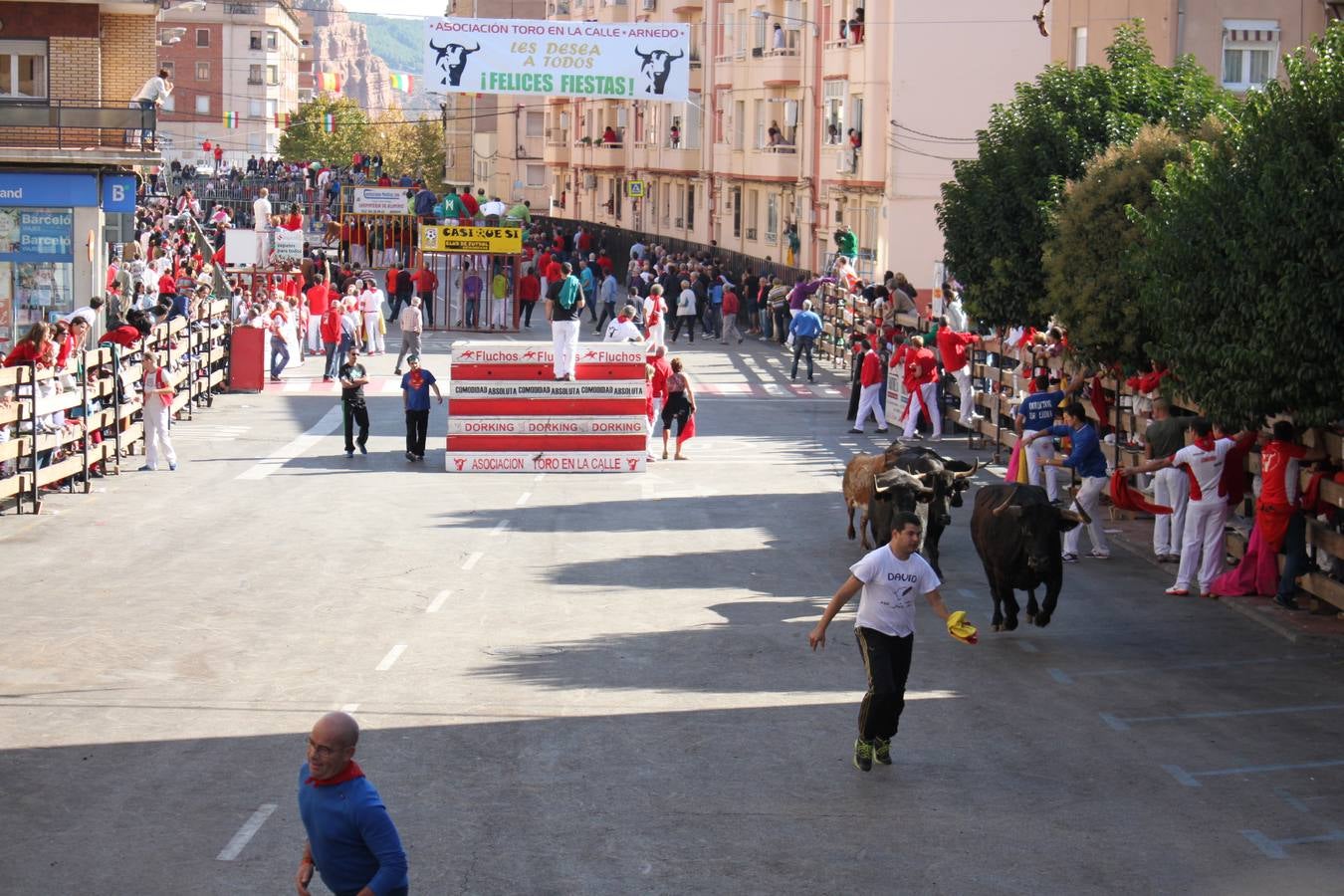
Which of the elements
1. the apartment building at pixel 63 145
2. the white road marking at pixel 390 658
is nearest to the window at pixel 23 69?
the apartment building at pixel 63 145

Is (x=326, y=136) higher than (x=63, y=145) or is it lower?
higher

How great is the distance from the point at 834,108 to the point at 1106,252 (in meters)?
29.4

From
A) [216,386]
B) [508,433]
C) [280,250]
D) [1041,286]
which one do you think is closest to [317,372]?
[216,386]

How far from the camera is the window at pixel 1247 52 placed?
122 ft

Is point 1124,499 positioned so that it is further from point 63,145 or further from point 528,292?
point 528,292

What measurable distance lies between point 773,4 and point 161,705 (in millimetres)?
46317

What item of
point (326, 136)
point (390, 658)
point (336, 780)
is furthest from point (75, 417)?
point (326, 136)

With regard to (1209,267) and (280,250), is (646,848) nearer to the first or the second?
(1209,267)

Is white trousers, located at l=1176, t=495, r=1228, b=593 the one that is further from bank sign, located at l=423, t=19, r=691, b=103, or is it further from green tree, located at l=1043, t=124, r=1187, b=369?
bank sign, located at l=423, t=19, r=691, b=103

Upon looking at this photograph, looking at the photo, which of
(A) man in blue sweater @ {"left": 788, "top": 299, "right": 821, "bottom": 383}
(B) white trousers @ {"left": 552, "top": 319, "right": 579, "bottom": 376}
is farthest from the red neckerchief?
(A) man in blue sweater @ {"left": 788, "top": 299, "right": 821, "bottom": 383}

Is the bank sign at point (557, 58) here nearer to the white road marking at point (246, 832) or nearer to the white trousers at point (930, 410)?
the white trousers at point (930, 410)

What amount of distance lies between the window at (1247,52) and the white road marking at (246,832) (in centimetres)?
3136

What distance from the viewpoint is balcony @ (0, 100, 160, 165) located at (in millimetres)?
33812

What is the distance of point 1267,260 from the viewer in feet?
50.0
